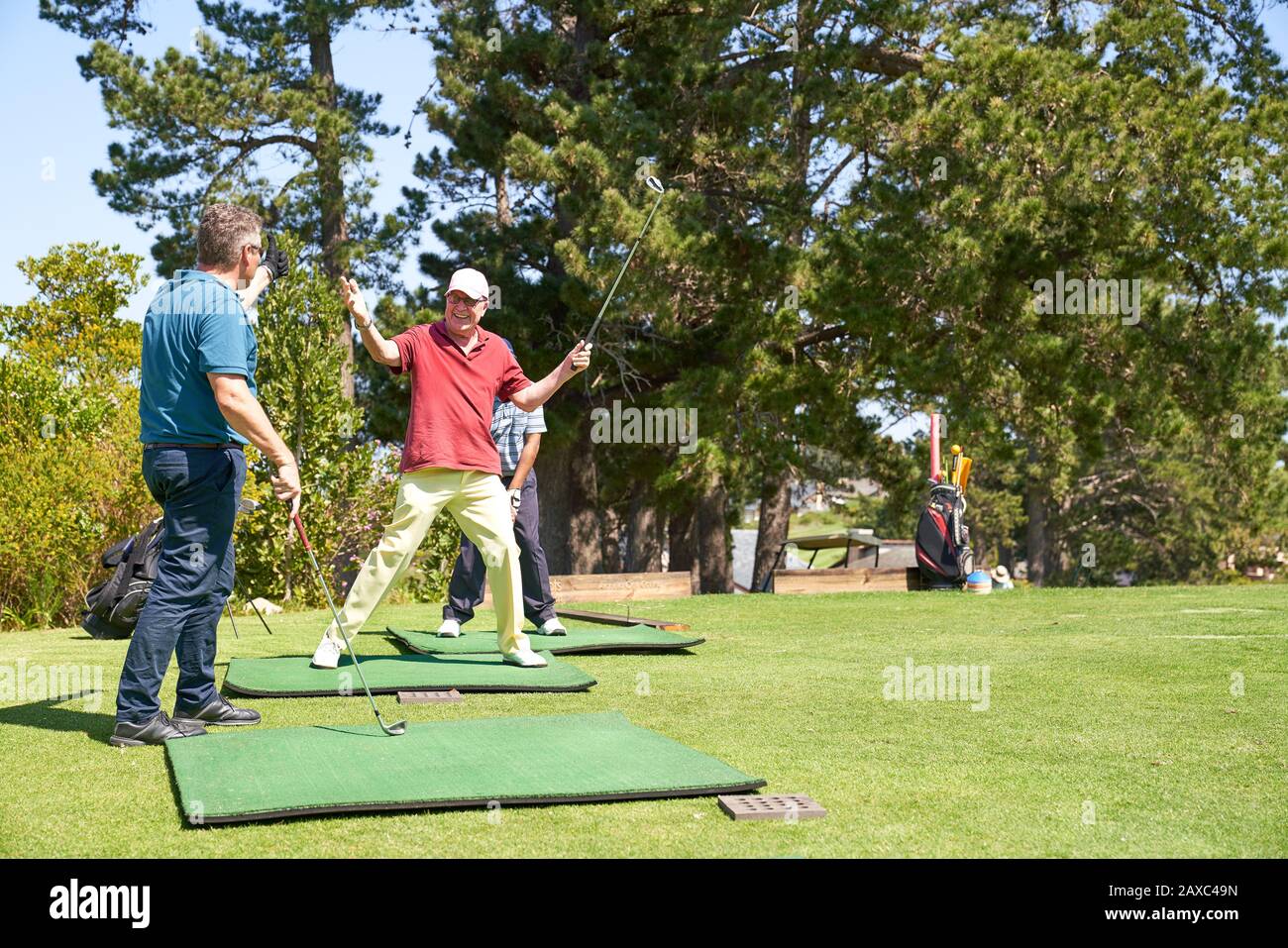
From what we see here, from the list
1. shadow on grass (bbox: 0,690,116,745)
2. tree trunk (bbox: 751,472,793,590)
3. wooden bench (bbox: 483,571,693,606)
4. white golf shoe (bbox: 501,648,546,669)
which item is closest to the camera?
shadow on grass (bbox: 0,690,116,745)

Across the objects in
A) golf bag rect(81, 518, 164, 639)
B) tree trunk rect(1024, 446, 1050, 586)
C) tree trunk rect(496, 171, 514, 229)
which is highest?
tree trunk rect(496, 171, 514, 229)

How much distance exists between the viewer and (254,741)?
5191 mm

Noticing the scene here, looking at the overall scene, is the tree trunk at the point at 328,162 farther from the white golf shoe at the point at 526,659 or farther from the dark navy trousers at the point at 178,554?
the dark navy trousers at the point at 178,554

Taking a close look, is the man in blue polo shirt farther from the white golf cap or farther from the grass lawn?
the white golf cap

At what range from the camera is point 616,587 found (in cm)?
1392

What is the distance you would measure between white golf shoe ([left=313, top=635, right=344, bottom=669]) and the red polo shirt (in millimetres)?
1095

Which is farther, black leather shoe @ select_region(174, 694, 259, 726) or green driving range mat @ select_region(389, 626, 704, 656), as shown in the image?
green driving range mat @ select_region(389, 626, 704, 656)

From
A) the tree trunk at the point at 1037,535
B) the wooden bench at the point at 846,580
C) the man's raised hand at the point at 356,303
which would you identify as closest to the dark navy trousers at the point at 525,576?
the man's raised hand at the point at 356,303

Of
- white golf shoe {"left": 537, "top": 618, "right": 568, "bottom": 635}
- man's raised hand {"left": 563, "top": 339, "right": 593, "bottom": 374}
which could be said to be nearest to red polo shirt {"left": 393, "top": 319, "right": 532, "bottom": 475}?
man's raised hand {"left": 563, "top": 339, "right": 593, "bottom": 374}

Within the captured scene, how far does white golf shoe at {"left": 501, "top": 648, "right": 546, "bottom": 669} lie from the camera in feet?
24.2

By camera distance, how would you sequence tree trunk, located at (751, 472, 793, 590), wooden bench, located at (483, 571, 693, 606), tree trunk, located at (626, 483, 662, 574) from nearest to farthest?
wooden bench, located at (483, 571, 693, 606) → tree trunk, located at (751, 472, 793, 590) → tree trunk, located at (626, 483, 662, 574)

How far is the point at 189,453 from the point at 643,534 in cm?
1923

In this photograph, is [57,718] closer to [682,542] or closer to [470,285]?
[470,285]

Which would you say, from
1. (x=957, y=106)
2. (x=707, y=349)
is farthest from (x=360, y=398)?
(x=957, y=106)
